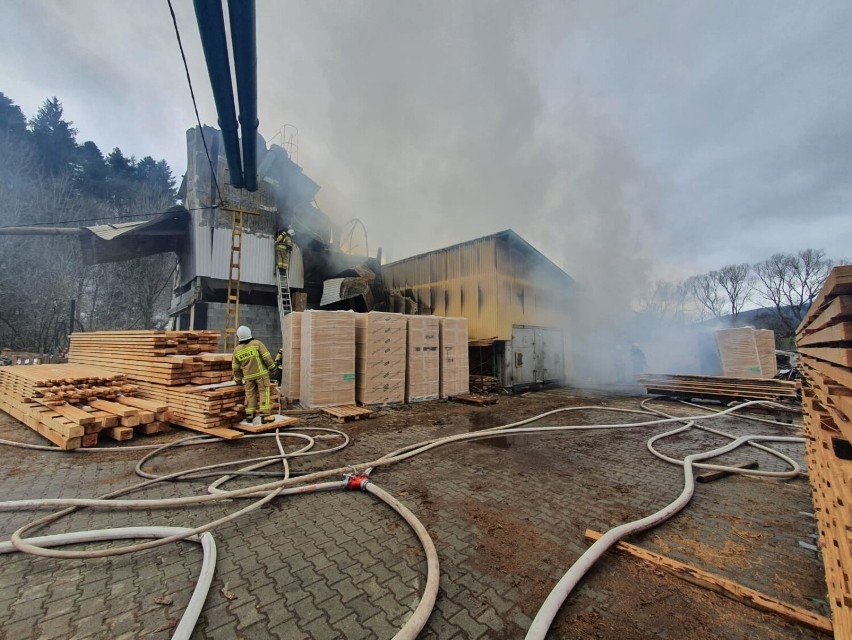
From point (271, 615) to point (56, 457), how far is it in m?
4.80

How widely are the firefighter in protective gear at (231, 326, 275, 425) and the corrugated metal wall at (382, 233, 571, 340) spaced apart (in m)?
8.06

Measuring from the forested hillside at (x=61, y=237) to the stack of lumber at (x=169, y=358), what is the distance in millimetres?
7338

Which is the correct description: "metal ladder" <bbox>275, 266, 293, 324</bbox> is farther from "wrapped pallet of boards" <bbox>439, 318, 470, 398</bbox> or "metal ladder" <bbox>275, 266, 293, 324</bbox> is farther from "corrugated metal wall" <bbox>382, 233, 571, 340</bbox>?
"wrapped pallet of boards" <bbox>439, 318, 470, 398</bbox>

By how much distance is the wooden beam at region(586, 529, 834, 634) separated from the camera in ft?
6.08

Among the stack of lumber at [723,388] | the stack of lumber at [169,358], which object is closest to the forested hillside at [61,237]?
the stack of lumber at [169,358]

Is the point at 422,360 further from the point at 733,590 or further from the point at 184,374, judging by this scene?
the point at 733,590

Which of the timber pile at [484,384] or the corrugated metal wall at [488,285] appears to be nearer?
the timber pile at [484,384]

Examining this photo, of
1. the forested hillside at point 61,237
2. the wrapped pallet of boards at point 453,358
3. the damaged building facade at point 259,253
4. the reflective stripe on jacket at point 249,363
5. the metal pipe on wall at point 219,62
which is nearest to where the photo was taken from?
the metal pipe on wall at point 219,62

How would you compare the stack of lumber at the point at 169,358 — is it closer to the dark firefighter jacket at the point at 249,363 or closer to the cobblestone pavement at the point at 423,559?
the dark firefighter jacket at the point at 249,363

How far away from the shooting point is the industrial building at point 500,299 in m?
12.1

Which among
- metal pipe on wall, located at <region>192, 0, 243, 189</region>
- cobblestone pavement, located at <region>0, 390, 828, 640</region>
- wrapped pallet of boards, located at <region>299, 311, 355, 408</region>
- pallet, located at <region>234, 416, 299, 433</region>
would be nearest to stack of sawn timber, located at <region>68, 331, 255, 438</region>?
pallet, located at <region>234, 416, 299, 433</region>

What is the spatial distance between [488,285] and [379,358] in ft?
18.2

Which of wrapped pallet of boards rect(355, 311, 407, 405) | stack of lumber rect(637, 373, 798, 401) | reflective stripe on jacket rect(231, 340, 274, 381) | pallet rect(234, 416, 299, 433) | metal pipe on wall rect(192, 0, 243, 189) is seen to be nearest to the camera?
metal pipe on wall rect(192, 0, 243, 189)

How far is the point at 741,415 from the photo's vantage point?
794cm
